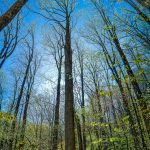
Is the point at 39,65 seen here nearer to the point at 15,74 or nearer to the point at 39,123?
the point at 15,74

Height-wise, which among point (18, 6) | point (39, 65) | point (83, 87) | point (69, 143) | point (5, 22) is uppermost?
point (39, 65)

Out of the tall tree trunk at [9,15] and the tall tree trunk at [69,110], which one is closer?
the tall tree trunk at [9,15]

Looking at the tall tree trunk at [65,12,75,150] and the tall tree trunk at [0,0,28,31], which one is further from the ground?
the tall tree trunk at [0,0,28,31]

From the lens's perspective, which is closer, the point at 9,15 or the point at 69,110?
the point at 9,15

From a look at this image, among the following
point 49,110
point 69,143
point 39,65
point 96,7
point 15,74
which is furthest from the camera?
point 49,110

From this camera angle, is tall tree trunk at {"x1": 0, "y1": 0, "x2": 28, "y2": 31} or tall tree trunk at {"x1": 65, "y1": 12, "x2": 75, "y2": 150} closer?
tall tree trunk at {"x1": 0, "y1": 0, "x2": 28, "y2": 31}

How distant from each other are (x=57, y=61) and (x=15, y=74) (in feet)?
29.9

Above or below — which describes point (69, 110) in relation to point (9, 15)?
below

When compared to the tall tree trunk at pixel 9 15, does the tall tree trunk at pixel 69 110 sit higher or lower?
lower

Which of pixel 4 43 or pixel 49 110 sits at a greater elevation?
pixel 49 110

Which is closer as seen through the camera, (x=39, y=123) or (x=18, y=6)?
(x=18, y=6)

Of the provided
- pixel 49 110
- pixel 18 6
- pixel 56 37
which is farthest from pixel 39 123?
pixel 18 6

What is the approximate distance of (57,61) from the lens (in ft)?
54.7

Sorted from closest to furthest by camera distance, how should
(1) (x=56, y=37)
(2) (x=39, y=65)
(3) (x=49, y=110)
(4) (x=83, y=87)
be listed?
(1) (x=56, y=37) → (4) (x=83, y=87) → (2) (x=39, y=65) → (3) (x=49, y=110)
